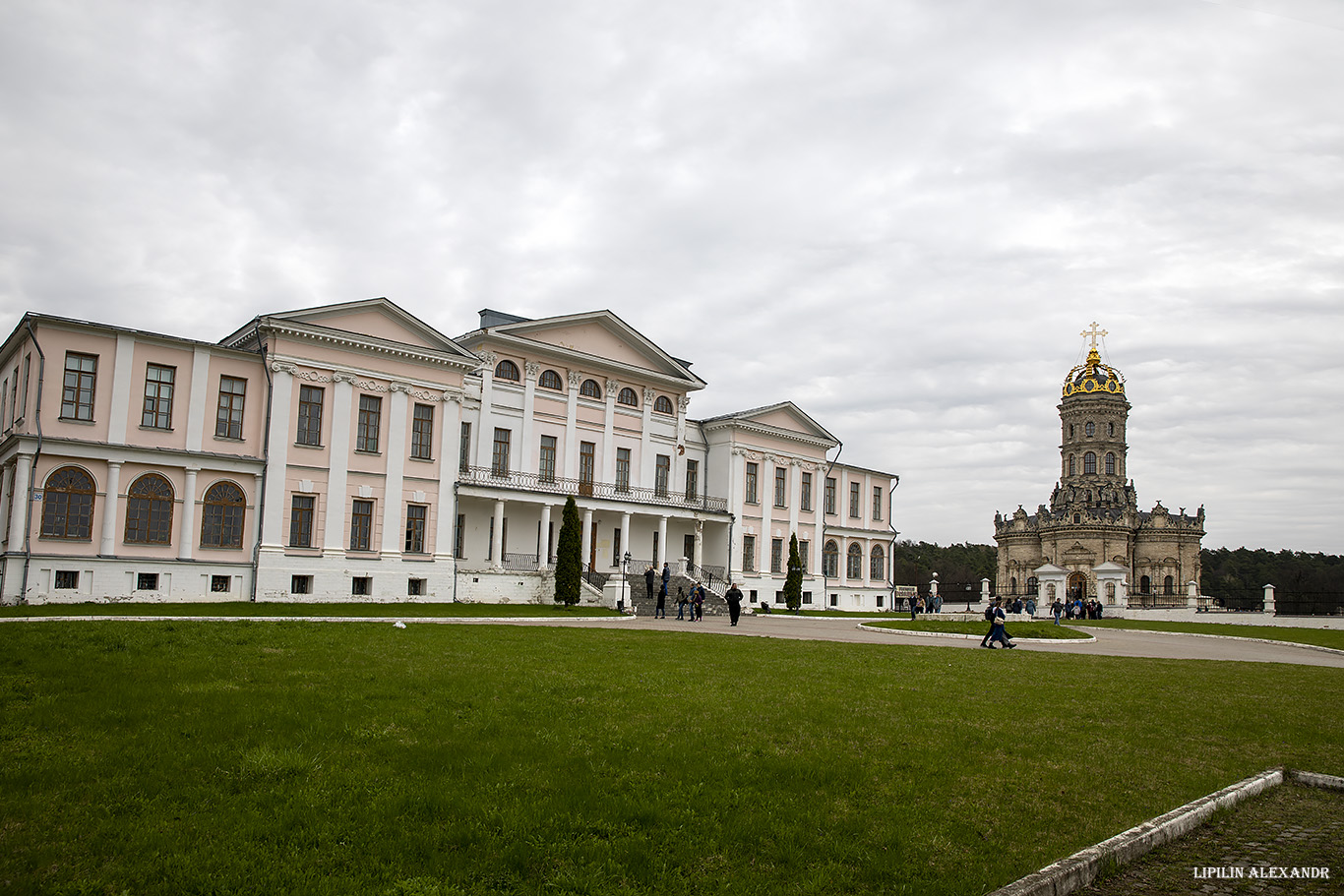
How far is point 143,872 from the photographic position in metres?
4.87

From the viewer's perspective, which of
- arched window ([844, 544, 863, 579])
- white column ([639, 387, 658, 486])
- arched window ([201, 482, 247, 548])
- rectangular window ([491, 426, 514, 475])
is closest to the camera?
arched window ([201, 482, 247, 548])

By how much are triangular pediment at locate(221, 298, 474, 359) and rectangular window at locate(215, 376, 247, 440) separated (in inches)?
94.3

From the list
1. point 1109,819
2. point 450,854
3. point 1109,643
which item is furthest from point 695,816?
point 1109,643

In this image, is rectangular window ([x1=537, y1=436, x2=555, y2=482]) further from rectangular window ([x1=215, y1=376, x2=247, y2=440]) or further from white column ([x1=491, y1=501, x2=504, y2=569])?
rectangular window ([x1=215, y1=376, x2=247, y2=440])

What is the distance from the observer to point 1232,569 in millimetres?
105750

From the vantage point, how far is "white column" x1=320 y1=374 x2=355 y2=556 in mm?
32719

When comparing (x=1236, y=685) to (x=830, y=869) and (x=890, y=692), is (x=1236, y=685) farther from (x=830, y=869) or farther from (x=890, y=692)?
(x=830, y=869)

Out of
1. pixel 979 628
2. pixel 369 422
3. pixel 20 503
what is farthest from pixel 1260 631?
pixel 20 503

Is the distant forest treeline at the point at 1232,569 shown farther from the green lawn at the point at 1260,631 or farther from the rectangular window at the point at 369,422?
the rectangular window at the point at 369,422

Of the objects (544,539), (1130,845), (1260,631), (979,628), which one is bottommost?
(1260,631)

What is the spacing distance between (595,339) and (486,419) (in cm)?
671

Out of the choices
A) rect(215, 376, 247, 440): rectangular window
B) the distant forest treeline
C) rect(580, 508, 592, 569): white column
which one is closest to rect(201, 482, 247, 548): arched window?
rect(215, 376, 247, 440): rectangular window

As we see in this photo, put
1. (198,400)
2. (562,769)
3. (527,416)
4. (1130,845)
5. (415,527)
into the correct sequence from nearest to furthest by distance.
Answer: (1130,845)
(562,769)
(198,400)
(415,527)
(527,416)

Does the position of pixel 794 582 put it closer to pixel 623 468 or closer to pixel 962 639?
pixel 623 468
